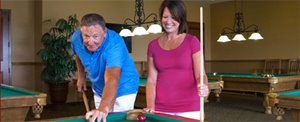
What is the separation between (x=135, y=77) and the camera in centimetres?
201

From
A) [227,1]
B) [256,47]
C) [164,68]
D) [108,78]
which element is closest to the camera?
[108,78]

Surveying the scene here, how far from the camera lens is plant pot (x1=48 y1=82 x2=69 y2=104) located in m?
6.10

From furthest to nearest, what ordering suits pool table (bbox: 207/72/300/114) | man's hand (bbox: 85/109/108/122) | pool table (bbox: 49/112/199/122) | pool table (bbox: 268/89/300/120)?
1. pool table (bbox: 207/72/300/114)
2. pool table (bbox: 268/89/300/120)
3. pool table (bbox: 49/112/199/122)
4. man's hand (bbox: 85/109/108/122)

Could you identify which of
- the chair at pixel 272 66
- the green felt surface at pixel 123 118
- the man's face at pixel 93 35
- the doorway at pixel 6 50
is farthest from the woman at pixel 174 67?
the chair at pixel 272 66

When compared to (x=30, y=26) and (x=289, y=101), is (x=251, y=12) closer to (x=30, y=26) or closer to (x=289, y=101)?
(x=30, y=26)

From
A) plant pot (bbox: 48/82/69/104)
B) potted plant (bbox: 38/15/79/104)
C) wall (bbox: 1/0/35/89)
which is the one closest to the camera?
potted plant (bbox: 38/15/79/104)

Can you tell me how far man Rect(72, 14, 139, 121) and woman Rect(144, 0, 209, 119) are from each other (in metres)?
0.17

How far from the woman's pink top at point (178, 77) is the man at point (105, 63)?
217mm

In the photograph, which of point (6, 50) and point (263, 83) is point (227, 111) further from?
point (6, 50)

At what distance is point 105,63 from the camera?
1.81m

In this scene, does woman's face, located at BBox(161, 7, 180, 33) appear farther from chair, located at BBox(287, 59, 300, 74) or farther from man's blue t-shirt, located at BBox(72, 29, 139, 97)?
chair, located at BBox(287, 59, 300, 74)

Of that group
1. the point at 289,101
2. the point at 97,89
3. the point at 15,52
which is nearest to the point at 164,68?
the point at 97,89

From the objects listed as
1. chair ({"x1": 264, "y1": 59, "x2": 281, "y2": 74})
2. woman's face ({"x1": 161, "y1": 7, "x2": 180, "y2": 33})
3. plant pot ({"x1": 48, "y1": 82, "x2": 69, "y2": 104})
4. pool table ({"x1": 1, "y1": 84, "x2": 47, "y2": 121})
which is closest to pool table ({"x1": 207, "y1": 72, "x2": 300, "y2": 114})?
chair ({"x1": 264, "y1": 59, "x2": 281, "y2": 74})

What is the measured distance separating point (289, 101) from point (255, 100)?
4090mm
